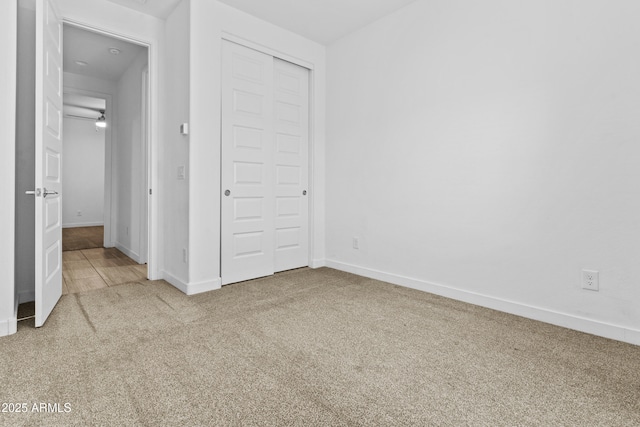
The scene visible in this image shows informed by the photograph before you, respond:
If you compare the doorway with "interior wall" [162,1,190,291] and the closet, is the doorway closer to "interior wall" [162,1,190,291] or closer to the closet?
"interior wall" [162,1,190,291]

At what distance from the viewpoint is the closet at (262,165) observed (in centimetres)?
329

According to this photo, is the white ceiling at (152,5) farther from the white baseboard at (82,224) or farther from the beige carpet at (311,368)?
the white baseboard at (82,224)

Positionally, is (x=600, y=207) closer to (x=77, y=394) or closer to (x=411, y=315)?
(x=411, y=315)

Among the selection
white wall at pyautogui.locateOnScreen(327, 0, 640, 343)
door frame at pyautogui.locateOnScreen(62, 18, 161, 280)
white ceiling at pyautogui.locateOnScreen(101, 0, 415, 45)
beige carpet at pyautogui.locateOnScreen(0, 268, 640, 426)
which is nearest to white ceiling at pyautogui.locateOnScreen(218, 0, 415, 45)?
white ceiling at pyautogui.locateOnScreen(101, 0, 415, 45)

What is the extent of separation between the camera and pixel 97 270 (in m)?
→ 3.90

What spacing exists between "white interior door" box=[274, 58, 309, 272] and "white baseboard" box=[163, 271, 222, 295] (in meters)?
0.80

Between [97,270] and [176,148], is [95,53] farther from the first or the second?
[97,270]

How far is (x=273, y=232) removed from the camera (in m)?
3.70

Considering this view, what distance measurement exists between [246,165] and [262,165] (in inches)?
7.8

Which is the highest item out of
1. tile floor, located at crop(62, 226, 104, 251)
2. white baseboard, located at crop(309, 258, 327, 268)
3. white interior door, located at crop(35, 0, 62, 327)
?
white interior door, located at crop(35, 0, 62, 327)

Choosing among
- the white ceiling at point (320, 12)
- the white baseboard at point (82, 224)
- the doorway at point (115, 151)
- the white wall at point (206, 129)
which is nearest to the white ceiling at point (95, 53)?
the doorway at point (115, 151)

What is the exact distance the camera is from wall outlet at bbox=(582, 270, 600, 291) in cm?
220

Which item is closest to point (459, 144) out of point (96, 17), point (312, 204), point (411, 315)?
point (411, 315)

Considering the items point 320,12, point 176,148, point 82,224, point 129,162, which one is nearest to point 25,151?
point 176,148
